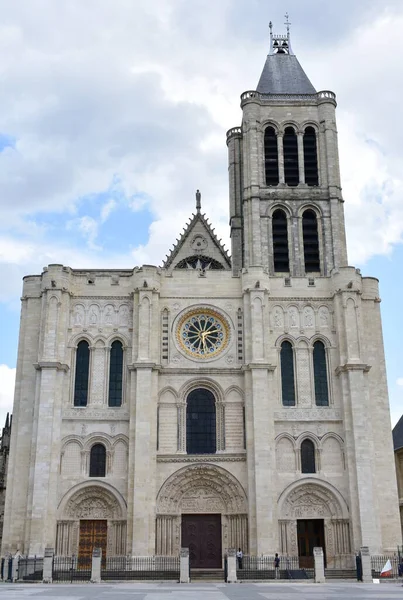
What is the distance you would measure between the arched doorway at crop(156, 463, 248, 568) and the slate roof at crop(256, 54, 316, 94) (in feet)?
82.4

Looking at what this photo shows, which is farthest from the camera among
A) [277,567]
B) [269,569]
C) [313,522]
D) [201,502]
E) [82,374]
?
[82,374]

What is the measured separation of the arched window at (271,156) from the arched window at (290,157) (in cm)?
61

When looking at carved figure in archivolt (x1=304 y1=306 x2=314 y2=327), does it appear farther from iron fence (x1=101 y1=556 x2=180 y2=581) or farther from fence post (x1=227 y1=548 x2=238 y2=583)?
iron fence (x1=101 y1=556 x2=180 y2=581)

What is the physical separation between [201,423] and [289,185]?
16.1 meters

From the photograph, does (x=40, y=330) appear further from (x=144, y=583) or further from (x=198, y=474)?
(x=144, y=583)

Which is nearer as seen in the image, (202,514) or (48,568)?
(48,568)

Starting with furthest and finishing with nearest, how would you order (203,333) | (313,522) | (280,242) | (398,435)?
(398,435), (280,242), (203,333), (313,522)

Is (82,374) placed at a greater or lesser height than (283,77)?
lesser

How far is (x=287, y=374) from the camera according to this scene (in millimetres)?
35531

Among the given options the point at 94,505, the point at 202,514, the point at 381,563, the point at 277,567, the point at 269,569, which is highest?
the point at 94,505

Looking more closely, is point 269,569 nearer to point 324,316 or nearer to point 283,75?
point 324,316

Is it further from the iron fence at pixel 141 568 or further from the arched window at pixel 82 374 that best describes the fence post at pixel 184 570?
the arched window at pixel 82 374

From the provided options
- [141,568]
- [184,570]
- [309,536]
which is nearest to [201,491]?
[141,568]

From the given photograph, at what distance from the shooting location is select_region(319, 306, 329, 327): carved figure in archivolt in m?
36.4
